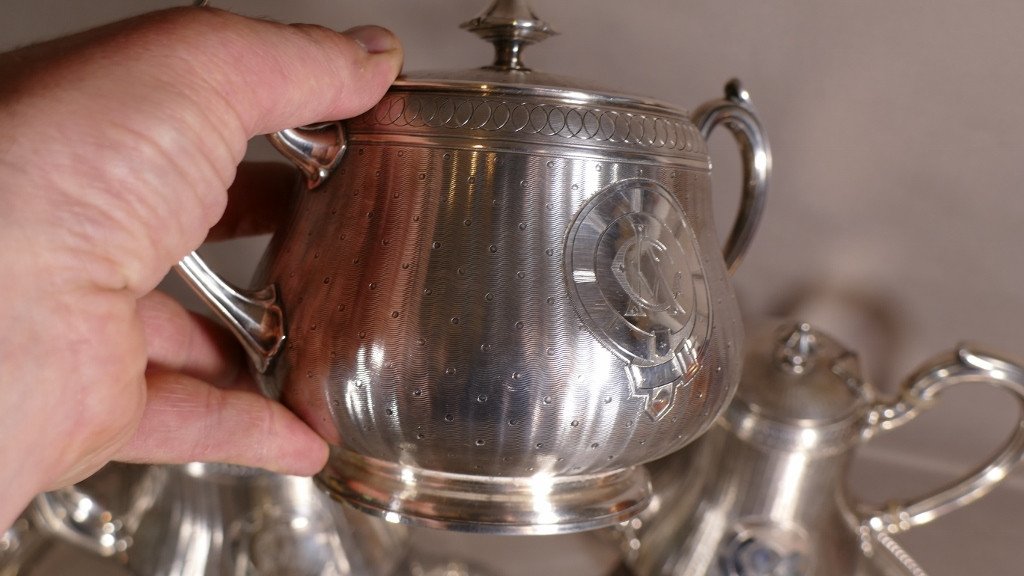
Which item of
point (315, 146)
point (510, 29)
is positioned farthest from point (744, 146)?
point (315, 146)

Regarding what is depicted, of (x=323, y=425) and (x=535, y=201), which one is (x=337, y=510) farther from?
(x=535, y=201)

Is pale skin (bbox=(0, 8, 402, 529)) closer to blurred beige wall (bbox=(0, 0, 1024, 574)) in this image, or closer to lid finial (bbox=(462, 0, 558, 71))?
lid finial (bbox=(462, 0, 558, 71))

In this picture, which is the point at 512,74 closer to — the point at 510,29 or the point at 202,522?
the point at 510,29

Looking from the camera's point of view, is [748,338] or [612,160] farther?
[748,338]

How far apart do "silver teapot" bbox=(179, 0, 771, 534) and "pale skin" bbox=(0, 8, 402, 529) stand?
0.11 ft

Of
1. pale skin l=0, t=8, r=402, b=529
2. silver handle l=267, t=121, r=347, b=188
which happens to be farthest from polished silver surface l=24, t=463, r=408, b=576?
silver handle l=267, t=121, r=347, b=188

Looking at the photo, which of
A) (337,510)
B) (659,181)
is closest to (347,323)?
(659,181)

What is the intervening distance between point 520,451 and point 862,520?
42 cm

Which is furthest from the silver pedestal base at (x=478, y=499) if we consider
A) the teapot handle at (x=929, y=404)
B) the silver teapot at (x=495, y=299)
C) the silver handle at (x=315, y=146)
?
the teapot handle at (x=929, y=404)

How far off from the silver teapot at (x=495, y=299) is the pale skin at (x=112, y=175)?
34 mm

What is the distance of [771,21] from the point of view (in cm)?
75

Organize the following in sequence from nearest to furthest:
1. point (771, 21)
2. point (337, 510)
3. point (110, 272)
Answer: point (110, 272)
point (337, 510)
point (771, 21)

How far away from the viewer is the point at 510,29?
48 cm

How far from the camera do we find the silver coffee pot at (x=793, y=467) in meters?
0.63
